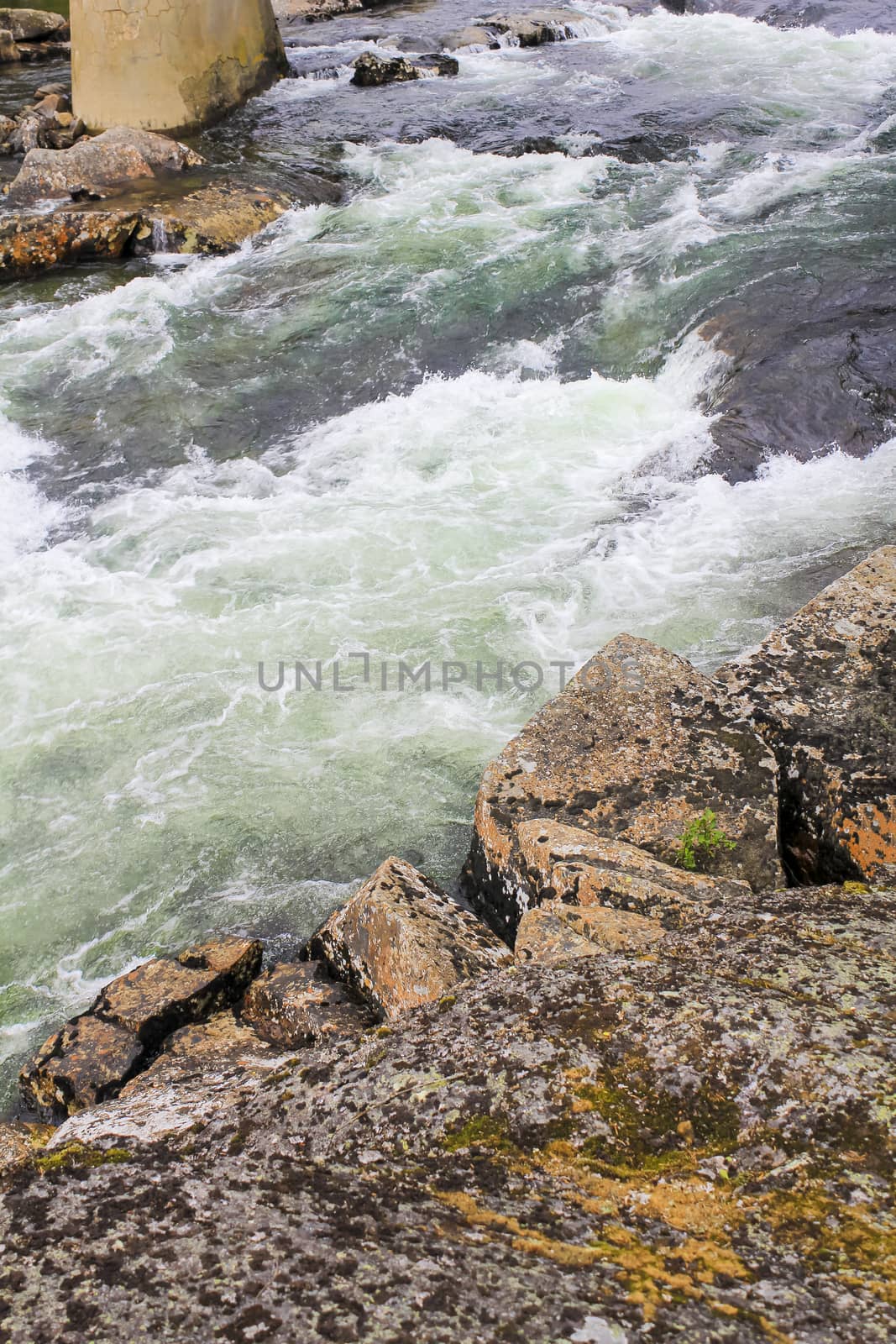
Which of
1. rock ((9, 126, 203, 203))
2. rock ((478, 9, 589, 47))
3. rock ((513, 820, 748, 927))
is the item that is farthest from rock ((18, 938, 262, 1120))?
rock ((478, 9, 589, 47))

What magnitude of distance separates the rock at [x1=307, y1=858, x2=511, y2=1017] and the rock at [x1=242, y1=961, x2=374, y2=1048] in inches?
3.0

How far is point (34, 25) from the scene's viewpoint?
763 inches

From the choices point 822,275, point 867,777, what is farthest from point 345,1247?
point 822,275

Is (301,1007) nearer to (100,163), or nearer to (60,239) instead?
(60,239)

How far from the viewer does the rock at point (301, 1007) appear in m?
3.79

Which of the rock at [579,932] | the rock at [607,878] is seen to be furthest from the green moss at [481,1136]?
the rock at [607,878]

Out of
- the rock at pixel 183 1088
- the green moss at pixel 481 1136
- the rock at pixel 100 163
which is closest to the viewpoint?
the green moss at pixel 481 1136

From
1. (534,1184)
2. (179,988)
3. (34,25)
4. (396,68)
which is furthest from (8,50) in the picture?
(534,1184)

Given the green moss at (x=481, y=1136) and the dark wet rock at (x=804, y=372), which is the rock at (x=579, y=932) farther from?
the dark wet rock at (x=804, y=372)

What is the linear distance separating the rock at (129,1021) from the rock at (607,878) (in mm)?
1369

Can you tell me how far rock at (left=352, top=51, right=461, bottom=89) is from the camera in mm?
17250

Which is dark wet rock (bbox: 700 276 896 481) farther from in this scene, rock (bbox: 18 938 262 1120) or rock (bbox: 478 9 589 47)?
rock (bbox: 478 9 589 47)

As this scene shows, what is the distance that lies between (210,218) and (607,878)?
1091cm

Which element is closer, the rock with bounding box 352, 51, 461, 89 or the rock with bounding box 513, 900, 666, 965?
the rock with bounding box 513, 900, 666, 965
